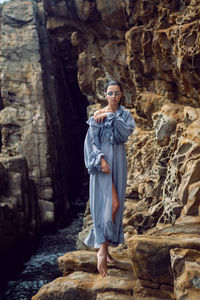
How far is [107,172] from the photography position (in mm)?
3400

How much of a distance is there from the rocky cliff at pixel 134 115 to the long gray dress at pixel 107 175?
36 cm

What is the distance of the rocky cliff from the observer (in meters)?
3.03

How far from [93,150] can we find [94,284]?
1371mm

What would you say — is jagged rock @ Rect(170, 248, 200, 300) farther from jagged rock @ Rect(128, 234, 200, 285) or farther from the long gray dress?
the long gray dress

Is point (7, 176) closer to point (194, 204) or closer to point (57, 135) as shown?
point (57, 135)

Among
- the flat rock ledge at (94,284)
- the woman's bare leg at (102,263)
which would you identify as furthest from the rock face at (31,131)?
the woman's bare leg at (102,263)

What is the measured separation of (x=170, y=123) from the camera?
5781 millimetres

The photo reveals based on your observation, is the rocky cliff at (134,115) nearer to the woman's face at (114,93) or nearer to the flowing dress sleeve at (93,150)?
the flowing dress sleeve at (93,150)

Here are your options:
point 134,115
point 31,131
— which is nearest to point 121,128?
point 134,115

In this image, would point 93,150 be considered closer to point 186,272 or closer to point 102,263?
point 102,263

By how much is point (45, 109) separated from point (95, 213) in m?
10.1

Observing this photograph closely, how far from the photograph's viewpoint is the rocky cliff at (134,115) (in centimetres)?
303

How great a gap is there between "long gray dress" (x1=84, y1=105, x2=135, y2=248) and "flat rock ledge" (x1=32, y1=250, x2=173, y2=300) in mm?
251

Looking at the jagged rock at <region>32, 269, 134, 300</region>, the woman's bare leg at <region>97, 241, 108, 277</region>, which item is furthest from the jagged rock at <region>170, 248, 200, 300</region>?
the woman's bare leg at <region>97, 241, 108, 277</region>
